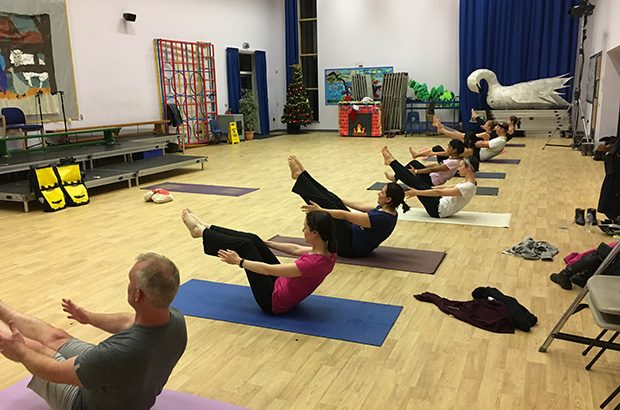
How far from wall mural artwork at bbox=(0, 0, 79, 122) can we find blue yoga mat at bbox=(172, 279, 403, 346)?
6644 mm

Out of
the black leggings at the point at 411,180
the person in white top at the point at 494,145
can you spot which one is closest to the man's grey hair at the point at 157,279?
the black leggings at the point at 411,180

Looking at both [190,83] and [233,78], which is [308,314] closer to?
[190,83]

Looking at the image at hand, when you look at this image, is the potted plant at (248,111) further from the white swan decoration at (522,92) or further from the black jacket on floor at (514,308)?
the black jacket on floor at (514,308)

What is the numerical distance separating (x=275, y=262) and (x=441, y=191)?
95.7 inches

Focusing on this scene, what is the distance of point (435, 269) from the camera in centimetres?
399

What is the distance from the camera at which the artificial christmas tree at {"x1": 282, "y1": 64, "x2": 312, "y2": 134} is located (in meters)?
14.4

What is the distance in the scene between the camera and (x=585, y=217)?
5176 mm

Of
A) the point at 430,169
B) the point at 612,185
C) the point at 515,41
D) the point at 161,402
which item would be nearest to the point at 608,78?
the point at 515,41

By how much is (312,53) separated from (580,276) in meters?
12.9

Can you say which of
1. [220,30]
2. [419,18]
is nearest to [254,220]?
[220,30]

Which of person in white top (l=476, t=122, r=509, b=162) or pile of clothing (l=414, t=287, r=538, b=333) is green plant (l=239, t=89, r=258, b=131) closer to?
person in white top (l=476, t=122, r=509, b=162)

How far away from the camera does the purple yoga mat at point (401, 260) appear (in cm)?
405

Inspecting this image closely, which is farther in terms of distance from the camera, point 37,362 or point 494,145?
point 494,145

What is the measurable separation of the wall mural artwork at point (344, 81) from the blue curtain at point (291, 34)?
1111mm
